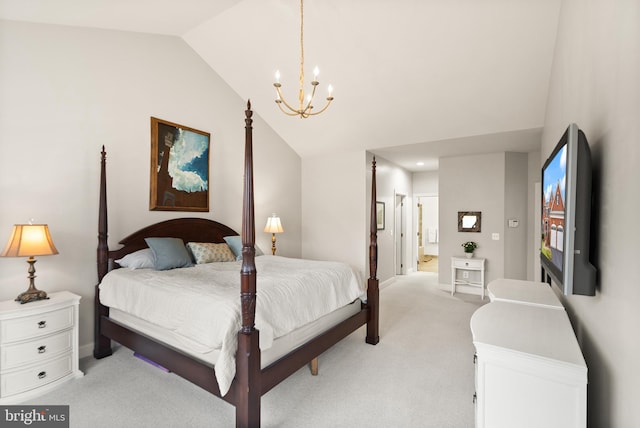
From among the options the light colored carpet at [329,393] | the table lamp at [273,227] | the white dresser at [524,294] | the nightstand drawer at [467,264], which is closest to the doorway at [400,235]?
the nightstand drawer at [467,264]

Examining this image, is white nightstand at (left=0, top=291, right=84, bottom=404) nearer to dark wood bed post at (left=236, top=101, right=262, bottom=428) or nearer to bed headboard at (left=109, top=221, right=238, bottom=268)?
bed headboard at (left=109, top=221, right=238, bottom=268)

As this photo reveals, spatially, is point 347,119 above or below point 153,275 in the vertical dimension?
above

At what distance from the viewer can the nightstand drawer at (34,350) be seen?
2.25m

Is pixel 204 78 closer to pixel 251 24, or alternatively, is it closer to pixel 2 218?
pixel 251 24

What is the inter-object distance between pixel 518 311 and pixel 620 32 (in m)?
1.52

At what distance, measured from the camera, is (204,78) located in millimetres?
4312

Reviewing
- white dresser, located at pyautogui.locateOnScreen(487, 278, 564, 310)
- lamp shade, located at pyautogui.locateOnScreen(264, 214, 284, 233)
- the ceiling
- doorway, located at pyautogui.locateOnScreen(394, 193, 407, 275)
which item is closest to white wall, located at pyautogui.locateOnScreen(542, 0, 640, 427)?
white dresser, located at pyautogui.locateOnScreen(487, 278, 564, 310)

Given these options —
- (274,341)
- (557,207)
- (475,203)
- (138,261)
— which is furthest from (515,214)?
(138,261)

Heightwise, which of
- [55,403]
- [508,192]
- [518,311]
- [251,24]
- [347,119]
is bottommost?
[55,403]

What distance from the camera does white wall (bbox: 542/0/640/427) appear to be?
1.08 meters

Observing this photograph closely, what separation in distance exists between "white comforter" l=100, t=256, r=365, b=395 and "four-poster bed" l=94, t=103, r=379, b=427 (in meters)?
0.07

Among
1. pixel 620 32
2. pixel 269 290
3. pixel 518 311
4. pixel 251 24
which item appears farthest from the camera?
pixel 251 24

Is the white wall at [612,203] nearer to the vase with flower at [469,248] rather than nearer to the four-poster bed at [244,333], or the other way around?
the four-poster bed at [244,333]

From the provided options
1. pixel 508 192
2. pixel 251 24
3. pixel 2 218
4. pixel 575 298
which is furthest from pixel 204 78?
pixel 508 192
